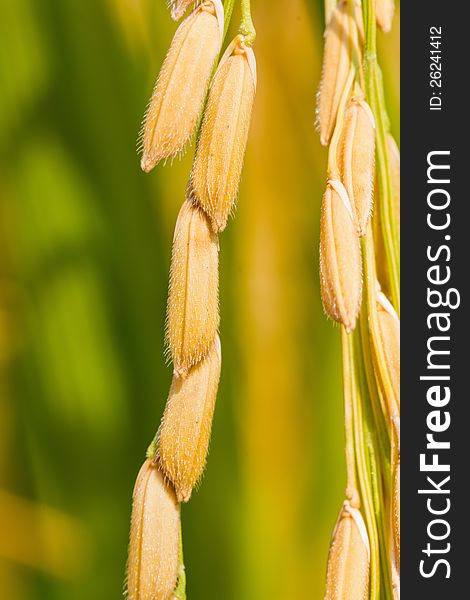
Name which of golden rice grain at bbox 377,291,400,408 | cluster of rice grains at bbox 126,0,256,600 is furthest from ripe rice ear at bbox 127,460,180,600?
golden rice grain at bbox 377,291,400,408

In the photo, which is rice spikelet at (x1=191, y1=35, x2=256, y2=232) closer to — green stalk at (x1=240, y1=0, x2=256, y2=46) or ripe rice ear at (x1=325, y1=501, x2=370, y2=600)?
green stalk at (x1=240, y1=0, x2=256, y2=46)

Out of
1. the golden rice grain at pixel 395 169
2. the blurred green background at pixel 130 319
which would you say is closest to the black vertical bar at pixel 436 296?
the golden rice grain at pixel 395 169

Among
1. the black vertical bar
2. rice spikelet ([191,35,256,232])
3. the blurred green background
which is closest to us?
rice spikelet ([191,35,256,232])

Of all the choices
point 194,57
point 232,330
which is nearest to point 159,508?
point 194,57

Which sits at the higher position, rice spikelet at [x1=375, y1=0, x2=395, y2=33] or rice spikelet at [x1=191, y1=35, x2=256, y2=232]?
rice spikelet at [x1=375, y1=0, x2=395, y2=33]

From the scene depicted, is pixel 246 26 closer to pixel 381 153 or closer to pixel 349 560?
pixel 381 153

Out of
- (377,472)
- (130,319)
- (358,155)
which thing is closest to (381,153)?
(358,155)

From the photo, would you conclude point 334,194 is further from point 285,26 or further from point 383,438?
point 285,26

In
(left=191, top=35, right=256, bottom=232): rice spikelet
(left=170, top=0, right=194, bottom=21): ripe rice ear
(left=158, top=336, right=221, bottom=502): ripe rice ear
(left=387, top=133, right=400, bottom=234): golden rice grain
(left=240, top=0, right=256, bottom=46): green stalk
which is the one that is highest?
(left=170, top=0, right=194, bottom=21): ripe rice ear
